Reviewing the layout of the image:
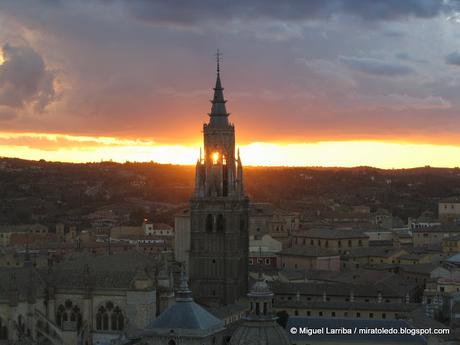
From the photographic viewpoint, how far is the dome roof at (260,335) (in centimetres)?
4472

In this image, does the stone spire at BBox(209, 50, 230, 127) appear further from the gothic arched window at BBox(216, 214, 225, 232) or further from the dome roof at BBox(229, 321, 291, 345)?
the dome roof at BBox(229, 321, 291, 345)

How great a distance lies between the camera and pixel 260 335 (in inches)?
1769

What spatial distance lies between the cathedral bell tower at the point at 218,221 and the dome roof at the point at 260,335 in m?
27.1

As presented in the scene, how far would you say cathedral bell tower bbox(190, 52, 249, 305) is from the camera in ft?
239

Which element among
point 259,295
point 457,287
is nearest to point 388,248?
point 457,287

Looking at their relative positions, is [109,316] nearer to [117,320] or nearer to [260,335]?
[117,320]

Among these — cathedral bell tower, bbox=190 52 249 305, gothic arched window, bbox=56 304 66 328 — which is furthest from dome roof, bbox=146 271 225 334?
cathedral bell tower, bbox=190 52 249 305

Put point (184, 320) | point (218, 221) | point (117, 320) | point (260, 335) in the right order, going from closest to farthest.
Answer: point (260, 335) < point (184, 320) < point (117, 320) < point (218, 221)

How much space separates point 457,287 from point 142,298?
25829mm

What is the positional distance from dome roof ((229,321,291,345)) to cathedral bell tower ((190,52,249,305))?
27.1 metres

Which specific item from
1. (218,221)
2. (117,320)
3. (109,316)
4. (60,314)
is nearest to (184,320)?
(117,320)

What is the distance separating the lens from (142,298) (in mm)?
62562

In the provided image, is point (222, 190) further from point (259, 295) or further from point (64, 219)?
point (64, 219)

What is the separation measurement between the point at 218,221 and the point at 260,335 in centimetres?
2839
